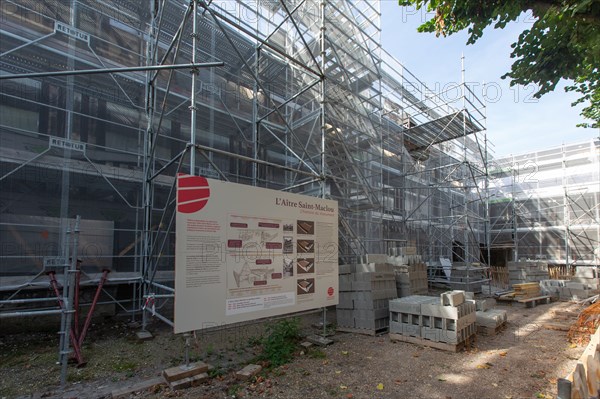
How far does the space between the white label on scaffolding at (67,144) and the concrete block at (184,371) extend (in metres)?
5.56

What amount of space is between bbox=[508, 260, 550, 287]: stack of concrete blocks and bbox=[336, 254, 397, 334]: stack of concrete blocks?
9.56 metres

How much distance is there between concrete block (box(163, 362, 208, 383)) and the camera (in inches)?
172

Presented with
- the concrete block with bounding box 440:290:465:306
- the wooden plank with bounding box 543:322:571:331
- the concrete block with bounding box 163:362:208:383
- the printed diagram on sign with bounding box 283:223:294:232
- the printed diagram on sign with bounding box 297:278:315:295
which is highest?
Result: the printed diagram on sign with bounding box 283:223:294:232

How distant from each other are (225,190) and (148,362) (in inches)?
126

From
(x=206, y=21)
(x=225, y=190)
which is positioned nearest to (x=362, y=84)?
(x=206, y=21)

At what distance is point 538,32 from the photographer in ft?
19.3

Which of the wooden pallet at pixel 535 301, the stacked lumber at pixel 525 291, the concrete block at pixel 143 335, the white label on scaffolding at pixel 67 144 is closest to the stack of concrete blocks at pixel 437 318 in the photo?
the concrete block at pixel 143 335

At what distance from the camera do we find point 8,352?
5.51m

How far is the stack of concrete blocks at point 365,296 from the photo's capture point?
709 cm

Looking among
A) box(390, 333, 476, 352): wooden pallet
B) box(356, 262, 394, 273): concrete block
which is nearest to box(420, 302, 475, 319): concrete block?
box(390, 333, 476, 352): wooden pallet

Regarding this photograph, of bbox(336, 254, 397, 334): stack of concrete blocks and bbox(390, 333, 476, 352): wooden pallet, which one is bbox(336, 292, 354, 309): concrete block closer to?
bbox(336, 254, 397, 334): stack of concrete blocks

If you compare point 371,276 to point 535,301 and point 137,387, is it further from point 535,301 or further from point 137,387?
point 535,301

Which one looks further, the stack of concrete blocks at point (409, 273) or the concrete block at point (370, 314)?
the stack of concrete blocks at point (409, 273)

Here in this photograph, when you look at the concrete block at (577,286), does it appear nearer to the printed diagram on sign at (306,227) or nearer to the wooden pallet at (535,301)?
the wooden pallet at (535,301)
